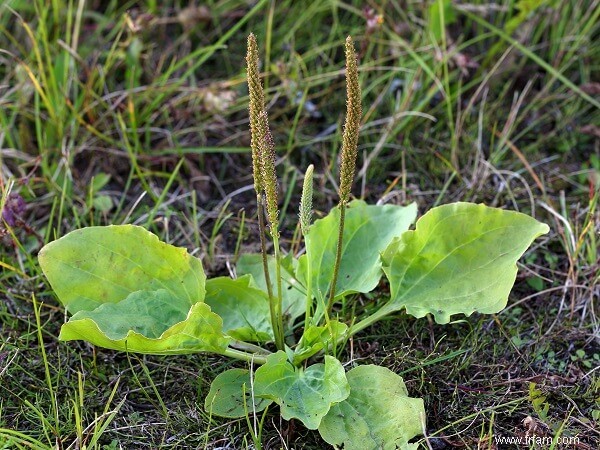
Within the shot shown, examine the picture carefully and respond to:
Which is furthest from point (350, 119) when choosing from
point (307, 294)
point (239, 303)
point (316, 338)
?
point (239, 303)

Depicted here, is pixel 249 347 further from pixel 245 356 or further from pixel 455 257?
pixel 455 257

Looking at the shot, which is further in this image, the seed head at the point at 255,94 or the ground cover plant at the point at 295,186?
the ground cover plant at the point at 295,186

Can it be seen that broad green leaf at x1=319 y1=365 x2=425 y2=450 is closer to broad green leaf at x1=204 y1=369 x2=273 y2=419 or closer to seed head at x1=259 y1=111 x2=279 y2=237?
broad green leaf at x1=204 y1=369 x2=273 y2=419

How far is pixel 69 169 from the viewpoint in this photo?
121 inches

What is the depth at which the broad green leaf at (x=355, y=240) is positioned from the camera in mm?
2598

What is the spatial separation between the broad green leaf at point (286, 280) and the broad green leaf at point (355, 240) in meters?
0.05

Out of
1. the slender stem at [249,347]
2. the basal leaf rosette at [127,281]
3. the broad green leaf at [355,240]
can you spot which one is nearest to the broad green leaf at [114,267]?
the basal leaf rosette at [127,281]

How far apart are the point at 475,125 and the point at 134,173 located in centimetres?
160

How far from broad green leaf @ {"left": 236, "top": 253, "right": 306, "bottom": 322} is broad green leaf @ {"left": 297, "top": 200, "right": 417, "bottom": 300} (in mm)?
48

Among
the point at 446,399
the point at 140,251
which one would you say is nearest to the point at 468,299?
the point at 446,399

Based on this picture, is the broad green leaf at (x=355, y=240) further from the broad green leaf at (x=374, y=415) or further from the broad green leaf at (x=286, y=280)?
the broad green leaf at (x=374, y=415)

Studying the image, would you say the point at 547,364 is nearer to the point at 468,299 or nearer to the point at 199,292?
the point at 468,299

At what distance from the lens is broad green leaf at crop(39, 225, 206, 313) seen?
7.82 feet

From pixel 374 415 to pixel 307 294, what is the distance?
431mm
